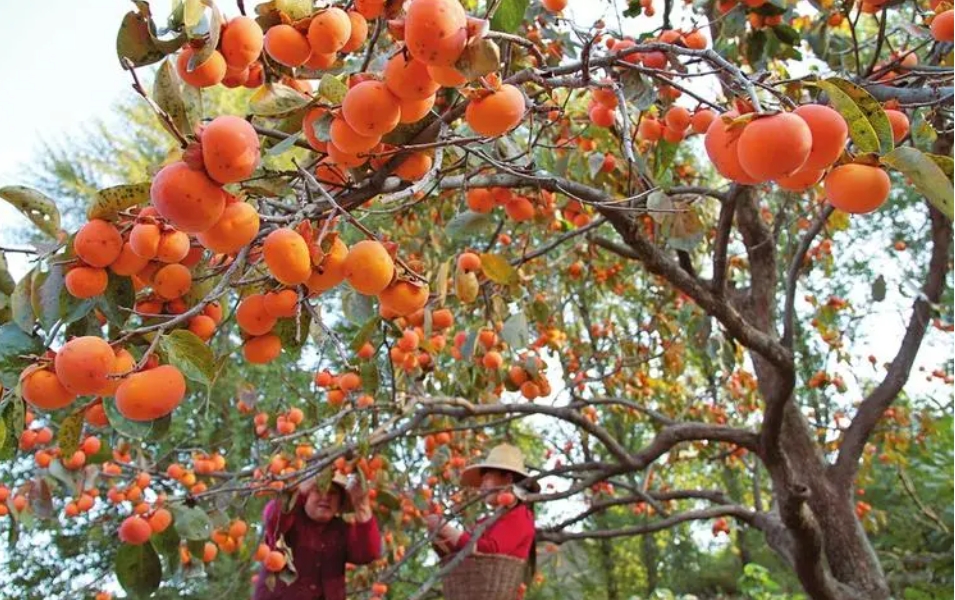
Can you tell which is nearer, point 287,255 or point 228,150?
point 228,150

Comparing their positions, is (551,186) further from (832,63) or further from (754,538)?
(754,538)

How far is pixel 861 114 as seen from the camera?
89 centimetres

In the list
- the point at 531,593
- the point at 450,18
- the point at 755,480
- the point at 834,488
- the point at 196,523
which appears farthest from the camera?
the point at 531,593

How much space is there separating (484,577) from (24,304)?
7.23 feet

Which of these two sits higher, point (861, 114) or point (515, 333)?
point (515, 333)

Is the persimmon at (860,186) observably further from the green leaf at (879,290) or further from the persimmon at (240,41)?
the green leaf at (879,290)

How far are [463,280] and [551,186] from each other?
598mm

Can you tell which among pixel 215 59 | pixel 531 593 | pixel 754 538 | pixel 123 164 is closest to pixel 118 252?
pixel 215 59

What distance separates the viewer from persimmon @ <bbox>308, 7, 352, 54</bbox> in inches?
42.1

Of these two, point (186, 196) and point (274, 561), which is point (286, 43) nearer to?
point (186, 196)

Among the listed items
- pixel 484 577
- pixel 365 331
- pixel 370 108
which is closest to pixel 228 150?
pixel 370 108

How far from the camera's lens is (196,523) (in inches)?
83.6

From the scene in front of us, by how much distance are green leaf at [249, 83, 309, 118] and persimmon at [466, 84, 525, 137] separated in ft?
0.86

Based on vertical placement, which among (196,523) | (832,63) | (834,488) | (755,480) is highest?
(832,63)
